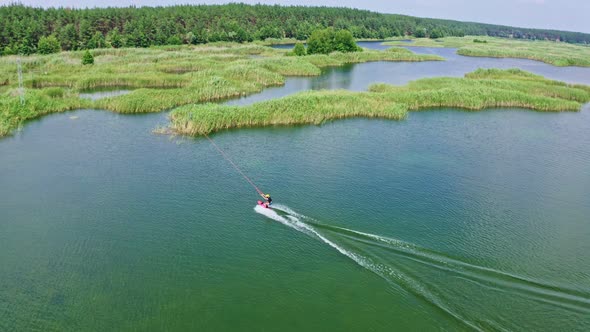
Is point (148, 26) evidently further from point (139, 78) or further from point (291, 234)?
point (291, 234)

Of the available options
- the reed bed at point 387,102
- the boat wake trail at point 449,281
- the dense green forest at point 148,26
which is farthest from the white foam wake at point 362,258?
the dense green forest at point 148,26

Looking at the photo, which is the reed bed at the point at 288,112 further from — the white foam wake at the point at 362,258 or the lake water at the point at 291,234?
the white foam wake at the point at 362,258

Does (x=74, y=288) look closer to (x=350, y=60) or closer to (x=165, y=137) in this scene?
(x=165, y=137)

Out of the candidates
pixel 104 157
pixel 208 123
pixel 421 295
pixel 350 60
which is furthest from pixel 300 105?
pixel 350 60

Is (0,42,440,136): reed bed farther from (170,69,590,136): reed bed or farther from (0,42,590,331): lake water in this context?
(170,69,590,136): reed bed

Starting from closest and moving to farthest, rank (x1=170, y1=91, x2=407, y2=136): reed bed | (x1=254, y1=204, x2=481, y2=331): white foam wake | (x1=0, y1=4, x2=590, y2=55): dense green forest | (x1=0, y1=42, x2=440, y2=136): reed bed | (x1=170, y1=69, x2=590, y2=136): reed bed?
1. (x1=254, y1=204, x2=481, y2=331): white foam wake
2. (x1=170, y1=91, x2=407, y2=136): reed bed
3. (x1=170, y1=69, x2=590, y2=136): reed bed
4. (x1=0, y1=42, x2=440, y2=136): reed bed
5. (x1=0, y1=4, x2=590, y2=55): dense green forest

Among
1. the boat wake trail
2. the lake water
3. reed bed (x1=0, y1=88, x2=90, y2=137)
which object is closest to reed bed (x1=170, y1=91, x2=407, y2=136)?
the lake water
